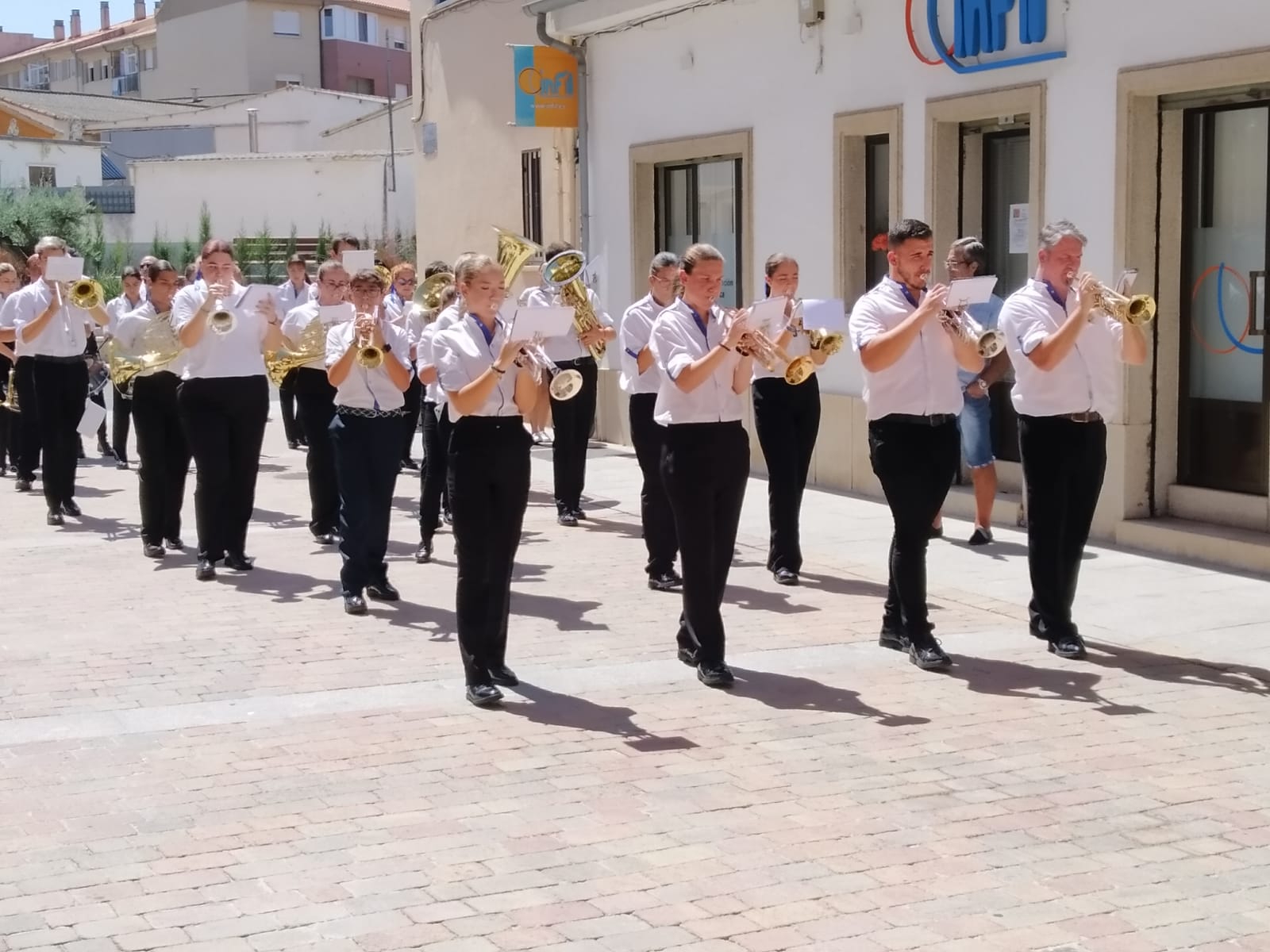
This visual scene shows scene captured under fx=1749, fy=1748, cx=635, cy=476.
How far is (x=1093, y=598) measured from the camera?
30.5 feet

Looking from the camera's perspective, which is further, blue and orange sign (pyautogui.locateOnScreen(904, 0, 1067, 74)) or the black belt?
blue and orange sign (pyautogui.locateOnScreen(904, 0, 1067, 74))

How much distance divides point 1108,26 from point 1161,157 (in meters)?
0.87

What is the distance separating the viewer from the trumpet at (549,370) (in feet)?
23.0

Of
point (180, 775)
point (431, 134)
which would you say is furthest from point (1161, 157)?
point (431, 134)

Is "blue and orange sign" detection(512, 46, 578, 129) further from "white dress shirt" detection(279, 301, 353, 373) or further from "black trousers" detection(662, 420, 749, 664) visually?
"black trousers" detection(662, 420, 749, 664)

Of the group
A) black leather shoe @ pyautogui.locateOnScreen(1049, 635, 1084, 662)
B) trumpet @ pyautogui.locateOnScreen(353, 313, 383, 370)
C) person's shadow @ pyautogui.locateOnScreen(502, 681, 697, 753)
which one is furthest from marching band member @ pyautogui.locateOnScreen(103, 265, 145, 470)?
black leather shoe @ pyautogui.locateOnScreen(1049, 635, 1084, 662)

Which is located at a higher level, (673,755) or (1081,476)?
(1081,476)

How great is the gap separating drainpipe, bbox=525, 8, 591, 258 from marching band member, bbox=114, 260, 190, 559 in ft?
22.1

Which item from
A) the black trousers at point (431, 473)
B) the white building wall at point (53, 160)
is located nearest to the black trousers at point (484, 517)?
the black trousers at point (431, 473)

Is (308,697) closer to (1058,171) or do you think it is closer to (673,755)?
(673,755)

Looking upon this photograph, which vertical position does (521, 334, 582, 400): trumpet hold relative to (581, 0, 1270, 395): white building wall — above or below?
below

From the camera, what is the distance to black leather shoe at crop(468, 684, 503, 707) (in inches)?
281

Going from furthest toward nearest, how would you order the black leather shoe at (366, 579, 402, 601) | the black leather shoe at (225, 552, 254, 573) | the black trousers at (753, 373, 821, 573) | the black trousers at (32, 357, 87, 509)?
1. the black trousers at (32, 357, 87, 509)
2. the black leather shoe at (225, 552, 254, 573)
3. the black trousers at (753, 373, 821, 573)
4. the black leather shoe at (366, 579, 402, 601)

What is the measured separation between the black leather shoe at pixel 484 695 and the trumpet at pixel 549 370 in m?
1.23
